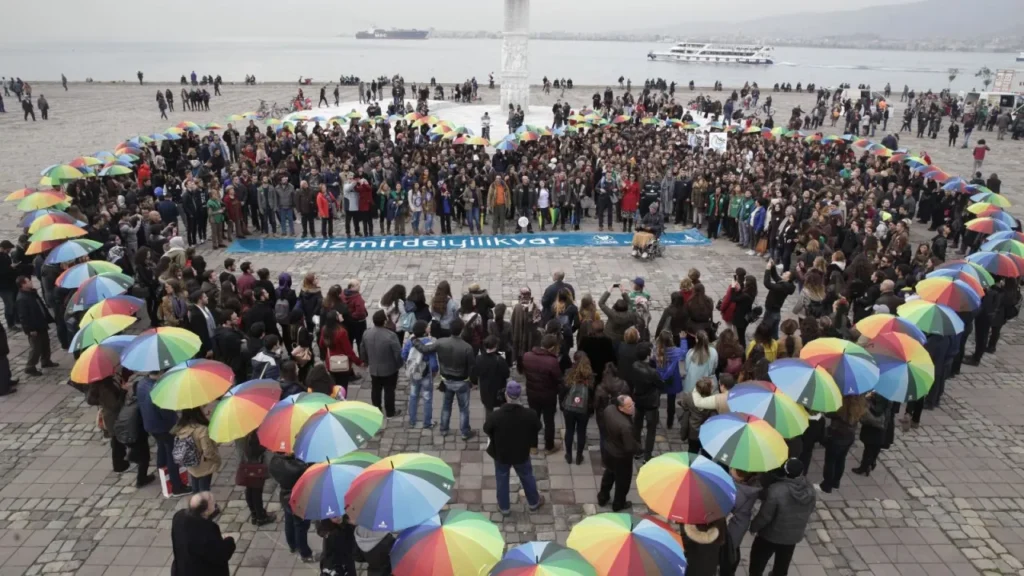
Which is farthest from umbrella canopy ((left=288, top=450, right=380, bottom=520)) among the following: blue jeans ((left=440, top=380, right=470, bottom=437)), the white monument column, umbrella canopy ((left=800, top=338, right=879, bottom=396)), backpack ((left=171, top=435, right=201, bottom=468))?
the white monument column

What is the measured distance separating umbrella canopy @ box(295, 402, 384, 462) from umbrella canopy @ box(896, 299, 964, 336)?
631cm

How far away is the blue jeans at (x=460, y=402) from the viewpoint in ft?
25.4

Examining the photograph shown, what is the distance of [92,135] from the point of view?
102 feet

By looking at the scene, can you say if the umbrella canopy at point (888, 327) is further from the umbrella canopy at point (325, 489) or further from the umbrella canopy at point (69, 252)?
the umbrella canopy at point (69, 252)

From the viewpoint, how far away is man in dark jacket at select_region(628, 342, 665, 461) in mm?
7168

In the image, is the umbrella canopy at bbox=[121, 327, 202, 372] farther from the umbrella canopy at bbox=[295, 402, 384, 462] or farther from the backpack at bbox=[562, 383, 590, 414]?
the backpack at bbox=[562, 383, 590, 414]

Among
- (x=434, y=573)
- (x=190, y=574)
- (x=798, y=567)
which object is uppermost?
(x=434, y=573)

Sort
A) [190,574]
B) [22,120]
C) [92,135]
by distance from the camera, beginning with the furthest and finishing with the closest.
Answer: [22,120]
[92,135]
[190,574]

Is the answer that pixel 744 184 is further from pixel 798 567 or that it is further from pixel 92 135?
pixel 92 135

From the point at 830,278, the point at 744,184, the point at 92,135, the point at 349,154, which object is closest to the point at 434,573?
the point at 830,278

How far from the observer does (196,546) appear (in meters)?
4.80

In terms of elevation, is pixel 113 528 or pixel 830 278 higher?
pixel 830 278

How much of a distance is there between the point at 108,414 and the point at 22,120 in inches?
1554

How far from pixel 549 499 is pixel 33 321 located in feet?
24.9
